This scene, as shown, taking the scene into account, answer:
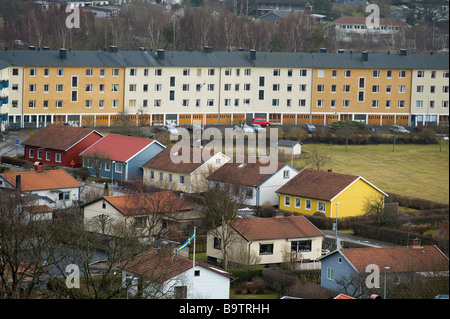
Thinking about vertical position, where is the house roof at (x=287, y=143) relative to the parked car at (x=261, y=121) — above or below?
above

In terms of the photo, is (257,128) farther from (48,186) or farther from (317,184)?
(48,186)

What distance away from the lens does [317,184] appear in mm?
35406

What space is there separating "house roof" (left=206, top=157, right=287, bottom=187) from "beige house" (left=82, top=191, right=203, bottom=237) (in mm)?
4750

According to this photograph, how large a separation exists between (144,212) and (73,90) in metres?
24.0

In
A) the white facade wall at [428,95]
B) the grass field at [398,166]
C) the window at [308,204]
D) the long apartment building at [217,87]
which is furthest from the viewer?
the white facade wall at [428,95]

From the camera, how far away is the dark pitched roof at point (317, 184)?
34612 mm

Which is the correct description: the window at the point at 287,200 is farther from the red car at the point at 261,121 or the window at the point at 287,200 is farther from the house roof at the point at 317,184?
the red car at the point at 261,121

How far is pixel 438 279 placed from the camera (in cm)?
2109

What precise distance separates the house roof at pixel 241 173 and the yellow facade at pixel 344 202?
1814mm

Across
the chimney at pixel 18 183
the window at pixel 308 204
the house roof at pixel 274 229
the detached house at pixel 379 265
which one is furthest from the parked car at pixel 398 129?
the detached house at pixel 379 265

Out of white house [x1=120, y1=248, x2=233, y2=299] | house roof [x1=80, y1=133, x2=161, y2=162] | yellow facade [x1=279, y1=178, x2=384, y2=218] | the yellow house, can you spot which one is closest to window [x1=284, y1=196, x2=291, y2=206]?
the yellow house

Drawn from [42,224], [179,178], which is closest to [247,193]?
[179,178]

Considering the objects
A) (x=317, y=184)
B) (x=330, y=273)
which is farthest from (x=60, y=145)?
(x=330, y=273)

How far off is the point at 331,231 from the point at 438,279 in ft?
35.6
